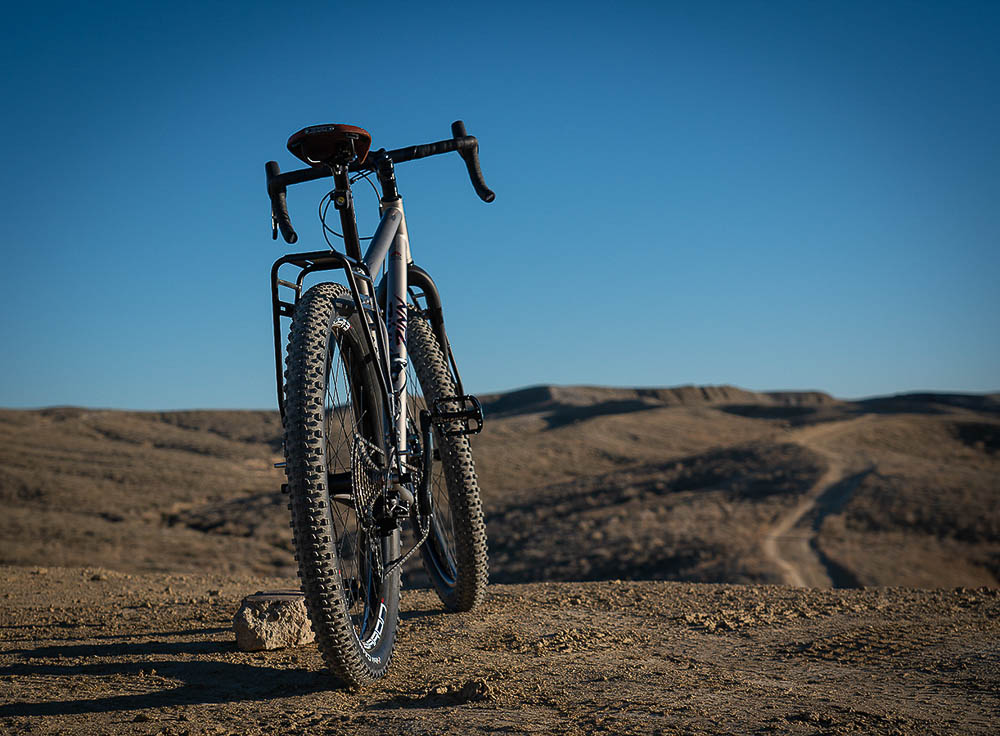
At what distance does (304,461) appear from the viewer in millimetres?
3238

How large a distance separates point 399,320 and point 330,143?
42.3 inches

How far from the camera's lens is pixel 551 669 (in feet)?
13.0

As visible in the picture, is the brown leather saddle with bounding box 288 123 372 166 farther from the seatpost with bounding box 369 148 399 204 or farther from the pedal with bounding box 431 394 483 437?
the pedal with bounding box 431 394 483 437

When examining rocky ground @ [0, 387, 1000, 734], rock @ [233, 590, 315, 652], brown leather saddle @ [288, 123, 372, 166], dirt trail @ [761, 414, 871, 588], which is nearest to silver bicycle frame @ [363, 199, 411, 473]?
brown leather saddle @ [288, 123, 372, 166]

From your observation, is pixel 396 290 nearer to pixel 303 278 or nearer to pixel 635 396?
pixel 303 278

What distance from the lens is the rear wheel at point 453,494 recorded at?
520cm

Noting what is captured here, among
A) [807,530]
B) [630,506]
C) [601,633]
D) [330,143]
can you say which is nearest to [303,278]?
[330,143]

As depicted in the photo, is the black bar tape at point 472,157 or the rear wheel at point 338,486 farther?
the black bar tape at point 472,157

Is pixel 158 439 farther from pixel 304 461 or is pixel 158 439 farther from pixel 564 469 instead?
pixel 304 461

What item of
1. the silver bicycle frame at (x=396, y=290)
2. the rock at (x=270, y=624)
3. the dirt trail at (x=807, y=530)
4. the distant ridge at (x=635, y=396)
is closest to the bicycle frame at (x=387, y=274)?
the silver bicycle frame at (x=396, y=290)

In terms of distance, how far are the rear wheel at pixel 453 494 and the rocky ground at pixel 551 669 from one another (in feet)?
0.63

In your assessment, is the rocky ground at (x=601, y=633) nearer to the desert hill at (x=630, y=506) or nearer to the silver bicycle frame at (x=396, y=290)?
the desert hill at (x=630, y=506)

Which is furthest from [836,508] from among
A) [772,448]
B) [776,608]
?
[776,608]

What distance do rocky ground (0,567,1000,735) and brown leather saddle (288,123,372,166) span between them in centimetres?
262
